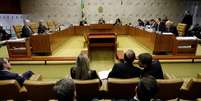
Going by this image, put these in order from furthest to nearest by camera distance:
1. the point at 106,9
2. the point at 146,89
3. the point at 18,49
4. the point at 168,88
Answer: the point at 106,9 < the point at 18,49 < the point at 168,88 < the point at 146,89

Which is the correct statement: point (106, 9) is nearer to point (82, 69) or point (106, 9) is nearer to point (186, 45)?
point (186, 45)

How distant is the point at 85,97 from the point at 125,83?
0.55 m

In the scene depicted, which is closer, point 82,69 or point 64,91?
point 64,91

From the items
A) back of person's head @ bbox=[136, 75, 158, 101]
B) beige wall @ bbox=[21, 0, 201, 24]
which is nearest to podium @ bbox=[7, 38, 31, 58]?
back of person's head @ bbox=[136, 75, 158, 101]

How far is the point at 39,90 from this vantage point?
2824mm

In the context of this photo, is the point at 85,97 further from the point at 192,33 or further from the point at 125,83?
the point at 192,33

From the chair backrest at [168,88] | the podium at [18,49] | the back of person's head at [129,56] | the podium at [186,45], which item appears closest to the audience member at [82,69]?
the back of person's head at [129,56]

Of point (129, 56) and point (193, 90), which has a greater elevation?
point (129, 56)

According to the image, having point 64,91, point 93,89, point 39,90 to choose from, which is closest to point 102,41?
point 93,89

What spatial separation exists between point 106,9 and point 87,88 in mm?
12776

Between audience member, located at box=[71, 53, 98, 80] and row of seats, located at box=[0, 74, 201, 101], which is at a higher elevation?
audience member, located at box=[71, 53, 98, 80]

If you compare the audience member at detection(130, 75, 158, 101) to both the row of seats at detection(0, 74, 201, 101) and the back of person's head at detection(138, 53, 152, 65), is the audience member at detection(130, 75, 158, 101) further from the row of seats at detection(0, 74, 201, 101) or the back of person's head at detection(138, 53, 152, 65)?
the back of person's head at detection(138, 53, 152, 65)

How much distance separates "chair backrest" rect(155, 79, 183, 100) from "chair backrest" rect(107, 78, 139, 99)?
31 centimetres

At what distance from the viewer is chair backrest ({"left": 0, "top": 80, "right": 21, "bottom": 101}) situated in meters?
2.84
